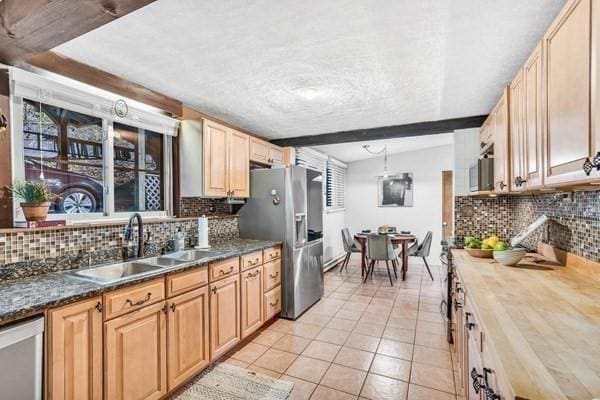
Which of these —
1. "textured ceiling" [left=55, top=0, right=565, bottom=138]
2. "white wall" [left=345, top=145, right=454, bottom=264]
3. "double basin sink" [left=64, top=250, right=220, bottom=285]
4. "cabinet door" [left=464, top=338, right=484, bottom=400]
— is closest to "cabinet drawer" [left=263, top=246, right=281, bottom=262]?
"double basin sink" [left=64, top=250, right=220, bottom=285]

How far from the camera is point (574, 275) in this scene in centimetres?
171

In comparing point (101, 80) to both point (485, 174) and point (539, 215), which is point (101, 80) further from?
point (539, 215)

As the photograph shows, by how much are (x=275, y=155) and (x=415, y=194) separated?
3531 mm

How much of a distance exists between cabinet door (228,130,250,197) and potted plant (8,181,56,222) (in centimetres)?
155

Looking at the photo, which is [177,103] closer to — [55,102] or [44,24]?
[55,102]

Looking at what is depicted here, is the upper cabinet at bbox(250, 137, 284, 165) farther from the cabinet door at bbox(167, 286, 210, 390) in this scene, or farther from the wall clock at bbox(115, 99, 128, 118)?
the cabinet door at bbox(167, 286, 210, 390)

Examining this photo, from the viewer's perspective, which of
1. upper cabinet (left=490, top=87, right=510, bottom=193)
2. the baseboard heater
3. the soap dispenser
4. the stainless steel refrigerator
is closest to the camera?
upper cabinet (left=490, top=87, right=510, bottom=193)

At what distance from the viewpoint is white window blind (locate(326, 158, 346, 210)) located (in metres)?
6.00

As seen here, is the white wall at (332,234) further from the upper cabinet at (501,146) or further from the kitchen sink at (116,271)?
the kitchen sink at (116,271)

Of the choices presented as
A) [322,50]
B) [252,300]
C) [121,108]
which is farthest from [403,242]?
[121,108]

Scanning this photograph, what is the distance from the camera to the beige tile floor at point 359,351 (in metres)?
2.11

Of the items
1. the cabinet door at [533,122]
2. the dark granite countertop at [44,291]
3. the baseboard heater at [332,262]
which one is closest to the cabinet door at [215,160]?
the dark granite countertop at [44,291]

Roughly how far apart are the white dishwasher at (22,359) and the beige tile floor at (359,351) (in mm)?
1430

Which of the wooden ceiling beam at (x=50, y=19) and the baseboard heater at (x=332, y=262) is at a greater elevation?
the wooden ceiling beam at (x=50, y=19)
